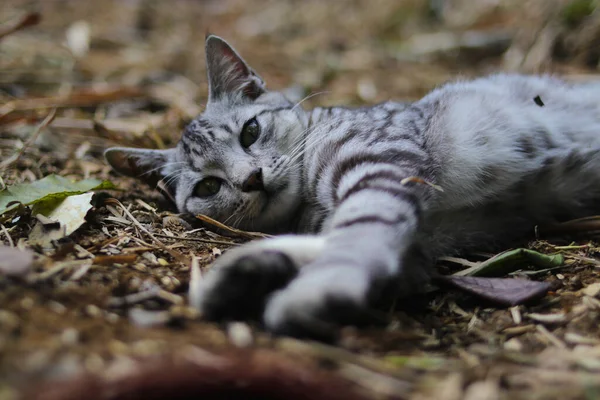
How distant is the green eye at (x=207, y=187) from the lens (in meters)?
2.67

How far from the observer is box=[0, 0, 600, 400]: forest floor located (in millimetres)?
1289

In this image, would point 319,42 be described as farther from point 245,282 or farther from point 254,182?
point 245,282

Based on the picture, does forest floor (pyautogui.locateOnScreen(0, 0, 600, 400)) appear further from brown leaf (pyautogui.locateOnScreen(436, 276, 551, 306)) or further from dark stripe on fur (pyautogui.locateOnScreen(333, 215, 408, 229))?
dark stripe on fur (pyautogui.locateOnScreen(333, 215, 408, 229))

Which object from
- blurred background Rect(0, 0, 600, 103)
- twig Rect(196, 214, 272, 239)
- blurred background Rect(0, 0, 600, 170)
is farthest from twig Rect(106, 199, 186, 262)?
blurred background Rect(0, 0, 600, 103)

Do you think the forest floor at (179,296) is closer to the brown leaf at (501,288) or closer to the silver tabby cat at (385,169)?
the brown leaf at (501,288)

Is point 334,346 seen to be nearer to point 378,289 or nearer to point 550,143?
point 378,289

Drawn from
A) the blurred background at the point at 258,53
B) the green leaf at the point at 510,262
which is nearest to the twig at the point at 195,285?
the green leaf at the point at 510,262

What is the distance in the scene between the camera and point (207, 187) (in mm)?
2715

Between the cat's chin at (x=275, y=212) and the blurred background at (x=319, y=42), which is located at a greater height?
the blurred background at (x=319, y=42)

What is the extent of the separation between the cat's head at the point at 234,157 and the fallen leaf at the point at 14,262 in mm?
986

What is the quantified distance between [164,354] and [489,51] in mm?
5154

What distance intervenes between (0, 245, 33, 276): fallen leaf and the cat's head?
99 centimetres

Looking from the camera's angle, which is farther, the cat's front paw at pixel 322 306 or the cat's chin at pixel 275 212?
the cat's chin at pixel 275 212

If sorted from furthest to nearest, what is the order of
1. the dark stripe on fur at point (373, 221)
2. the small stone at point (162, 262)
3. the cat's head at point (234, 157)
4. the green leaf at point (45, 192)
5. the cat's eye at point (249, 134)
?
1. the cat's eye at point (249, 134)
2. the cat's head at point (234, 157)
3. the green leaf at point (45, 192)
4. the small stone at point (162, 262)
5. the dark stripe on fur at point (373, 221)
